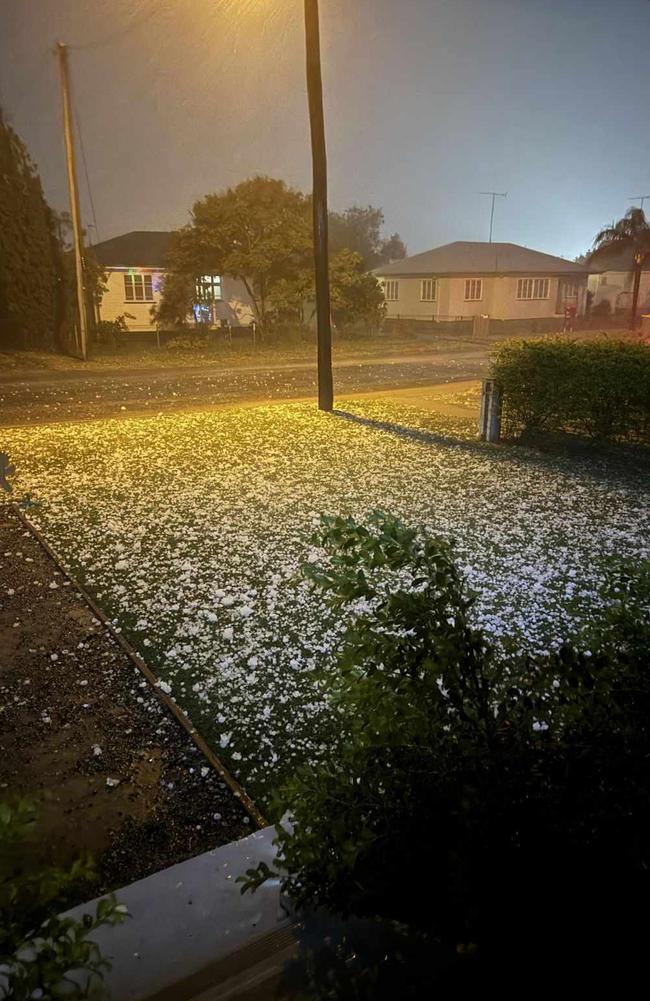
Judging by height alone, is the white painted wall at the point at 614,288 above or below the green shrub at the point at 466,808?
above

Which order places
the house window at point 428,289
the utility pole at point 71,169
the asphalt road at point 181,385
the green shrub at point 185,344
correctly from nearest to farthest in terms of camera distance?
the asphalt road at point 181,385 → the utility pole at point 71,169 → the green shrub at point 185,344 → the house window at point 428,289

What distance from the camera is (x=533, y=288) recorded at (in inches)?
1625

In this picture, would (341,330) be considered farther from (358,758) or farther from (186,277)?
(358,758)

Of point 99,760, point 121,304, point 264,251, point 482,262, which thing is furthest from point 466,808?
point 482,262

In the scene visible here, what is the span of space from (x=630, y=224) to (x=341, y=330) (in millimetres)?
19597

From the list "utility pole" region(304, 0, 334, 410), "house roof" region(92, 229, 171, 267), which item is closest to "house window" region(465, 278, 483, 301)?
"house roof" region(92, 229, 171, 267)

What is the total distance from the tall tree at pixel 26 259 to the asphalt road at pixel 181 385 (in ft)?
19.5

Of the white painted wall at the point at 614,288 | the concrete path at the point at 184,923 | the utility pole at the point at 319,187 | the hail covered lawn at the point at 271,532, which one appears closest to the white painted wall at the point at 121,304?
the utility pole at the point at 319,187

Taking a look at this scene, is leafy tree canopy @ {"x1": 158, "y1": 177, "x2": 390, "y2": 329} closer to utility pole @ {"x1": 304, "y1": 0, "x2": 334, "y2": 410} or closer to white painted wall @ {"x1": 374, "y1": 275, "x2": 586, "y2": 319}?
white painted wall @ {"x1": 374, "y1": 275, "x2": 586, "y2": 319}

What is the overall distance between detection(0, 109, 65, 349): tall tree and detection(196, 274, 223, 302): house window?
8412 mm

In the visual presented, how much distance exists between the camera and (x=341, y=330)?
33.8 m

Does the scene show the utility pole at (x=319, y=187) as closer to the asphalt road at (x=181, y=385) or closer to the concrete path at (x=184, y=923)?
the asphalt road at (x=181, y=385)

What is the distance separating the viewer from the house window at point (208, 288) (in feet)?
108

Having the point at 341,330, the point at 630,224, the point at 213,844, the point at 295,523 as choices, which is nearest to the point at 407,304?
the point at 341,330
